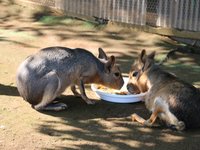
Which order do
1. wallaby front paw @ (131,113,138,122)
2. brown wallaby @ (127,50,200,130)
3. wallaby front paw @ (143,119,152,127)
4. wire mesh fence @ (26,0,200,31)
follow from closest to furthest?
brown wallaby @ (127,50,200,130), wallaby front paw @ (143,119,152,127), wallaby front paw @ (131,113,138,122), wire mesh fence @ (26,0,200,31)

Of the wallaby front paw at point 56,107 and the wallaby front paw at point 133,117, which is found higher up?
the wallaby front paw at point 56,107

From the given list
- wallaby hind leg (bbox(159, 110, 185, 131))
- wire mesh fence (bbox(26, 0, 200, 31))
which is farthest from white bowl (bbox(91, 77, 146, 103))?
wire mesh fence (bbox(26, 0, 200, 31))

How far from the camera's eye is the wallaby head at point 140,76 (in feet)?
22.0

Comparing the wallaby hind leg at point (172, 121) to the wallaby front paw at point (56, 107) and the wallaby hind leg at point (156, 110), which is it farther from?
the wallaby front paw at point (56, 107)

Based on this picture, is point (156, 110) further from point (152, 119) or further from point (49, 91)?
point (49, 91)

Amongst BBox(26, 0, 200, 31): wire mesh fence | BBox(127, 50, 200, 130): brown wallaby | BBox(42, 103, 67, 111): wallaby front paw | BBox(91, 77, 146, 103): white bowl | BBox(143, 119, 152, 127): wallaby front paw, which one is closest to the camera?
BBox(127, 50, 200, 130): brown wallaby

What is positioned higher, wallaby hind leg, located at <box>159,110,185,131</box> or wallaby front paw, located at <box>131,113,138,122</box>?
wallaby hind leg, located at <box>159,110,185,131</box>

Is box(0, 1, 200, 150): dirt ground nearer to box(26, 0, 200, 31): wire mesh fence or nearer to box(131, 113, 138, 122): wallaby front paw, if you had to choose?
box(131, 113, 138, 122): wallaby front paw

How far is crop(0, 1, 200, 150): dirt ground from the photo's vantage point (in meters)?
5.49

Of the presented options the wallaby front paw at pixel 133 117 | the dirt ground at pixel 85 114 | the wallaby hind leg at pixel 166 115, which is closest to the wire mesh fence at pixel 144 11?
the dirt ground at pixel 85 114

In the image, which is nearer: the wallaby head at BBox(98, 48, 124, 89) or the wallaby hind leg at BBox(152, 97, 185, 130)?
the wallaby hind leg at BBox(152, 97, 185, 130)

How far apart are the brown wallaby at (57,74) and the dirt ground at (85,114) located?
21 cm

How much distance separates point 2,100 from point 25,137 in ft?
4.15

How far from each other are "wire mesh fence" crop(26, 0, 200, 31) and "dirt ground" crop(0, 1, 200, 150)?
34cm
